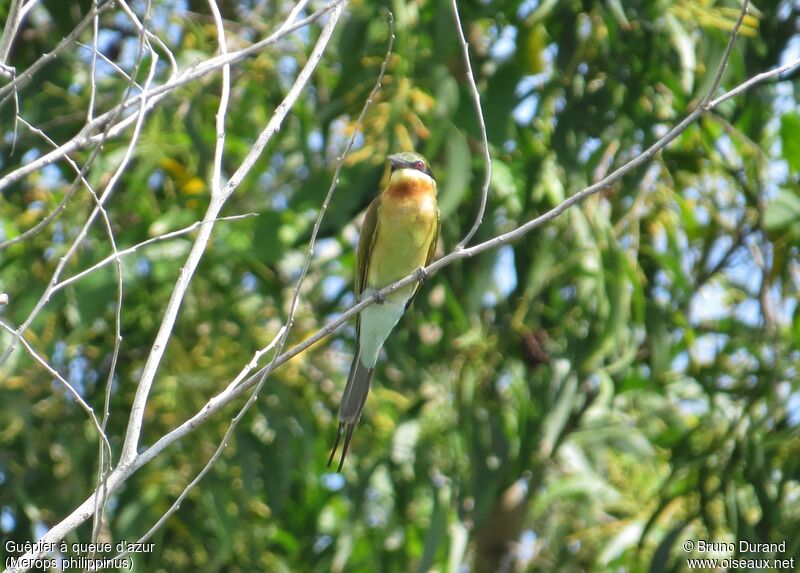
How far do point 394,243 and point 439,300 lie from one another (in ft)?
1.44

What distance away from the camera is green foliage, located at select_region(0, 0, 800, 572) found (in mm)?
3615

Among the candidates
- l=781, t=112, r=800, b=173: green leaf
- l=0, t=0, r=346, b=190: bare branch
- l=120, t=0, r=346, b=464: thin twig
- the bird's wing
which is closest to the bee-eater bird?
the bird's wing

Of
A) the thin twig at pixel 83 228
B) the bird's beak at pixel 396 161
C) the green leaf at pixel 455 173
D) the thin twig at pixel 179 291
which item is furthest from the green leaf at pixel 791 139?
the thin twig at pixel 83 228

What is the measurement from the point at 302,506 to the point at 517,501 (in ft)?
2.78

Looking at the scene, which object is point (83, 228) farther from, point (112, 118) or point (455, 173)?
point (455, 173)

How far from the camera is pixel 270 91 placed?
3996 mm

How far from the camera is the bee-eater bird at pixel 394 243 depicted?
354cm

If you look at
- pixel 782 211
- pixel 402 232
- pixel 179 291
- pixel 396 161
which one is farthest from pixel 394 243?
pixel 179 291

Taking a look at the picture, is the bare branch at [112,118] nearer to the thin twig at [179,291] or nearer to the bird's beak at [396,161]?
the thin twig at [179,291]

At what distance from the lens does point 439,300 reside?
408cm

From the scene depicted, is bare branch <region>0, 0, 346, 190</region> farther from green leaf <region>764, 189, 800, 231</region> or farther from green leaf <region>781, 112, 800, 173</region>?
green leaf <region>781, 112, 800, 173</region>

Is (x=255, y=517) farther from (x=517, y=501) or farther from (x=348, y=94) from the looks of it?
(x=348, y=94)

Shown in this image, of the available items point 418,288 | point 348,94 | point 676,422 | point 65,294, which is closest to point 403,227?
point 418,288

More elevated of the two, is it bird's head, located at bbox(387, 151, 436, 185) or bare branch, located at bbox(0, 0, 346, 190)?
bare branch, located at bbox(0, 0, 346, 190)
